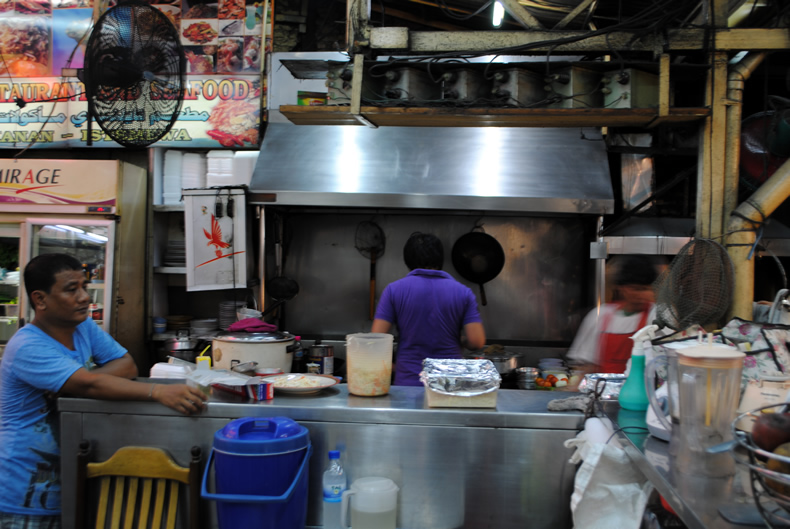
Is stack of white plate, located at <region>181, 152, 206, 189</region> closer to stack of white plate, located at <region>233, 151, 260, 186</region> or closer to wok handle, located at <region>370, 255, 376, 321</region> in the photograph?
stack of white plate, located at <region>233, 151, 260, 186</region>

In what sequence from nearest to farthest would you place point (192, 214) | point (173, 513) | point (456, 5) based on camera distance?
point (173, 513)
point (192, 214)
point (456, 5)

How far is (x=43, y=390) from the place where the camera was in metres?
2.19

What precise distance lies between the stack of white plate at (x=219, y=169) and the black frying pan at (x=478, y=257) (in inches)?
80.4

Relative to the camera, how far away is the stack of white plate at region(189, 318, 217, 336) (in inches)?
192

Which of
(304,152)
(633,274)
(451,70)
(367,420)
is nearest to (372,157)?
(304,152)

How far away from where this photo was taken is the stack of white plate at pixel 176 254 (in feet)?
16.4

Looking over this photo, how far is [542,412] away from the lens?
7.01 feet

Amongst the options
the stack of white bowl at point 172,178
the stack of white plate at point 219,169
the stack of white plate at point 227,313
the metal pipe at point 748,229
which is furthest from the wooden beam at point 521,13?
the stack of white bowl at point 172,178

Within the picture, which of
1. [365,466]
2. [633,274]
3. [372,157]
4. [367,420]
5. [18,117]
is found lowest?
[365,466]

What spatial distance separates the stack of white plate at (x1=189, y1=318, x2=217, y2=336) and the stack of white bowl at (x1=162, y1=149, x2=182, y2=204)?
3.43ft

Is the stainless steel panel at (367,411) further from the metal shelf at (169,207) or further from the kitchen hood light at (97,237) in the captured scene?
the metal shelf at (169,207)

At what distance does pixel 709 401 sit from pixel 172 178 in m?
4.64

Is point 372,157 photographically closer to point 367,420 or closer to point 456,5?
point 456,5

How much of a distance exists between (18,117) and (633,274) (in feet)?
17.3
